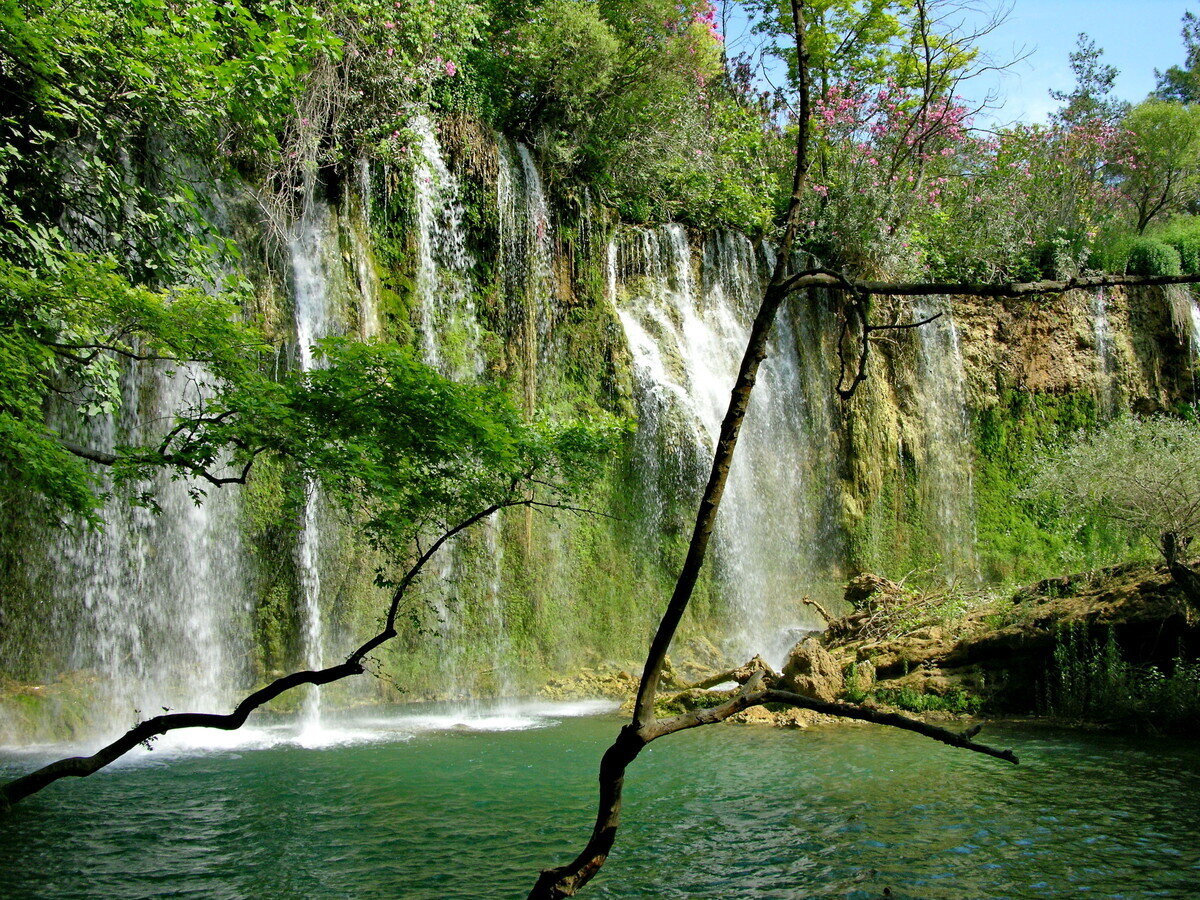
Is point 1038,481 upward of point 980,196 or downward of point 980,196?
downward

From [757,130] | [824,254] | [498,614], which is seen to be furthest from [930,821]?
[757,130]

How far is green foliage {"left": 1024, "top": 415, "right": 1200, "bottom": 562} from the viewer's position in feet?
42.7

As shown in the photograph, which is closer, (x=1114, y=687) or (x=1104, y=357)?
(x=1114, y=687)

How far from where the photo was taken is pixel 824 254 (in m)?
21.0

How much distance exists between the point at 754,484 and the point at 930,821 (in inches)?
429

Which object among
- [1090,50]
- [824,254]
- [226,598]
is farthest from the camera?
[1090,50]

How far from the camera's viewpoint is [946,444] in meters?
20.9

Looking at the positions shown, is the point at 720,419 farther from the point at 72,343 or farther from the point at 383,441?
the point at 72,343

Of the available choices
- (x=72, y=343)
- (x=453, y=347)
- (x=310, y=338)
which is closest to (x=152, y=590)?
(x=310, y=338)

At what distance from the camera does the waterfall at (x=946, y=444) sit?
20250 mm

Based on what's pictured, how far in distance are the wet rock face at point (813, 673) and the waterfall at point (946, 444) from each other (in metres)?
8.95

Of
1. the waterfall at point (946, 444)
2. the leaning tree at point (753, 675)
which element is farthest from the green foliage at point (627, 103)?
the leaning tree at point (753, 675)

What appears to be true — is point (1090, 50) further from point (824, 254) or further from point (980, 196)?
point (824, 254)

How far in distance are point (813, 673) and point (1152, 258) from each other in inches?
699
